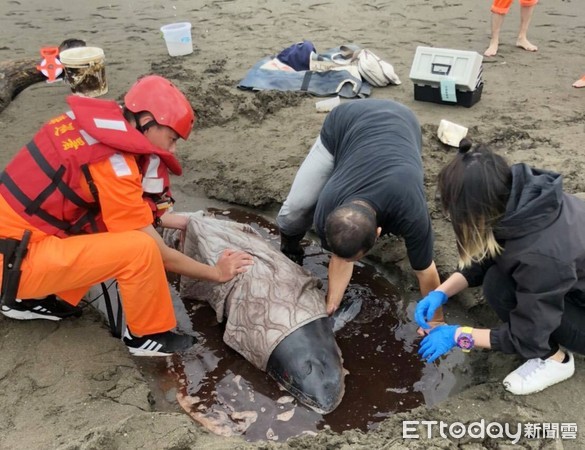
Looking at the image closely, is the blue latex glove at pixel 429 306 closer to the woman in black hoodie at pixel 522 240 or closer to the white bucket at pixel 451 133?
the woman in black hoodie at pixel 522 240

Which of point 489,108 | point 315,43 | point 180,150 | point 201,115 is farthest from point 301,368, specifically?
point 315,43

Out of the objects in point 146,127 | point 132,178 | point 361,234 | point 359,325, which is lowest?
point 359,325

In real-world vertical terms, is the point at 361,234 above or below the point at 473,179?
below

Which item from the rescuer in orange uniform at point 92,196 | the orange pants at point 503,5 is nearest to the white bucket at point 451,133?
the orange pants at point 503,5

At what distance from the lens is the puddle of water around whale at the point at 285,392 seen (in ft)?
8.49

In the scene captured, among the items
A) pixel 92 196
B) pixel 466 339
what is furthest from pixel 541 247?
pixel 92 196

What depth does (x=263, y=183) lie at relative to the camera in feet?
13.7

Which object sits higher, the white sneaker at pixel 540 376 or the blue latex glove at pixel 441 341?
the blue latex glove at pixel 441 341

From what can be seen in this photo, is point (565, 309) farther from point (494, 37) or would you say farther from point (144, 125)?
point (494, 37)

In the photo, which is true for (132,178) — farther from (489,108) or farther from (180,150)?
(489,108)

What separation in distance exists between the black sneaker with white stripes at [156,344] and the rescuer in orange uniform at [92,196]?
251 mm

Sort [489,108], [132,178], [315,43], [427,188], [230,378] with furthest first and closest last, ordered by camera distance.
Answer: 1. [315,43]
2. [489,108]
3. [427,188]
4. [230,378]
5. [132,178]

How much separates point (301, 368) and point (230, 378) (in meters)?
0.40

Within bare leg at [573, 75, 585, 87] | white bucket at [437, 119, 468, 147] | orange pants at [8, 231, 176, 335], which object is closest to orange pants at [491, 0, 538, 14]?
bare leg at [573, 75, 585, 87]
